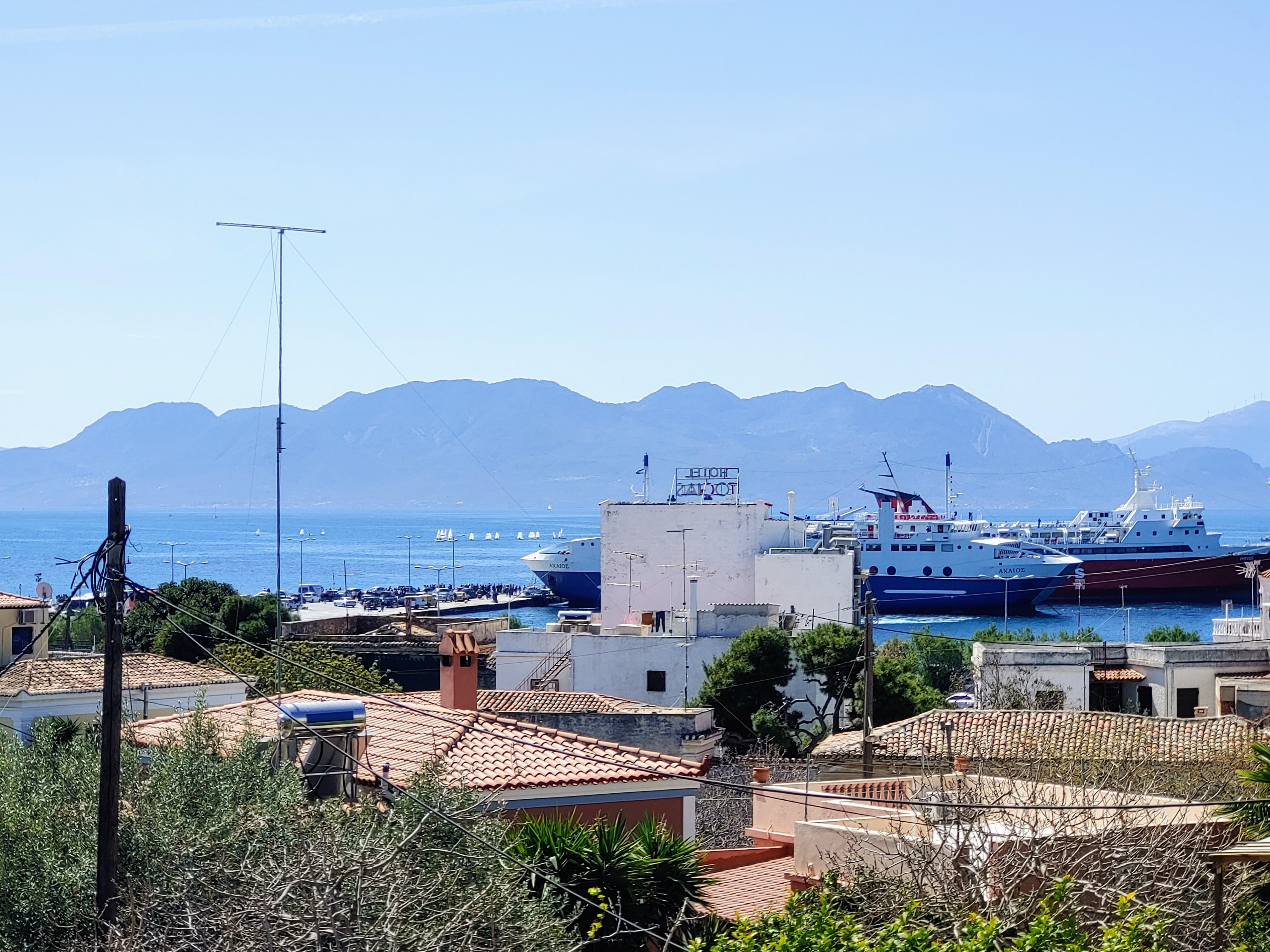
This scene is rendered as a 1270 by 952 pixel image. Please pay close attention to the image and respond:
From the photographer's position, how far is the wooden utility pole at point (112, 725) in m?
7.90

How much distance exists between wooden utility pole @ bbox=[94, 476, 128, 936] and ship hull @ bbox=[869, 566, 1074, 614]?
87.5 metres

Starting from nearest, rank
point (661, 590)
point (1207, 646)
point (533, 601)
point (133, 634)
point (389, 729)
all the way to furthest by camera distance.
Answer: point (389, 729)
point (1207, 646)
point (133, 634)
point (661, 590)
point (533, 601)

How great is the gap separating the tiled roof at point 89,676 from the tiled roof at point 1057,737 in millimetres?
10268

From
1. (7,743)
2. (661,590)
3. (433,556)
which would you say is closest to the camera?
(7,743)

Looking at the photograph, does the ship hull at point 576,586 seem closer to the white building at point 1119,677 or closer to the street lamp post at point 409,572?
the street lamp post at point 409,572

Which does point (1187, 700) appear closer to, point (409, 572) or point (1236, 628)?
point (1236, 628)

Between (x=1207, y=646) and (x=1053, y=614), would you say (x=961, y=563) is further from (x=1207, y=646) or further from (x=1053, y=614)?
(x=1207, y=646)

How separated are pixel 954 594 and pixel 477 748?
84.3 m

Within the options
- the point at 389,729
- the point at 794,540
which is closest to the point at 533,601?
the point at 794,540

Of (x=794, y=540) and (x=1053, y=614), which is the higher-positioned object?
(x=794, y=540)

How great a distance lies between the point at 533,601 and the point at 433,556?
79607 mm

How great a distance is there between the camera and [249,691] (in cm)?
2225

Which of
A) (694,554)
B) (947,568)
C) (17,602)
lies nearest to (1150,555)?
(947,568)

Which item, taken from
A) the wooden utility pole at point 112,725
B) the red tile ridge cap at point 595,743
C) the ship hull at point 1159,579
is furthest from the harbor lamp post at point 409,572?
the wooden utility pole at point 112,725
